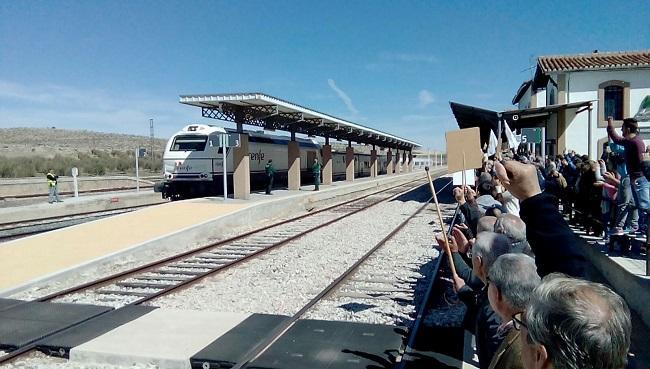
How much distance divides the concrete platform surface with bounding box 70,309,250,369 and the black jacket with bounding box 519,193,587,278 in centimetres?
365

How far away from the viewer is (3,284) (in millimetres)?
8211

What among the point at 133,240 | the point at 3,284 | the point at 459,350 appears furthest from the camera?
the point at 133,240

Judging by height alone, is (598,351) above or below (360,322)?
above

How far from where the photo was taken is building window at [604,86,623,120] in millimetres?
20922

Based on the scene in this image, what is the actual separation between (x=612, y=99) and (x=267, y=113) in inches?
596

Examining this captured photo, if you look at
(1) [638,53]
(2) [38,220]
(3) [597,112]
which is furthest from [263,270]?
(1) [638,53]

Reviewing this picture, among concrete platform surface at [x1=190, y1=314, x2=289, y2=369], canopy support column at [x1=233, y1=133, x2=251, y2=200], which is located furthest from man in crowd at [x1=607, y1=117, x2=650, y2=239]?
canopy support column at [x1=233, y1=133, x2=251, y2=200]

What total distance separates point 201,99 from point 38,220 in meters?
7.74

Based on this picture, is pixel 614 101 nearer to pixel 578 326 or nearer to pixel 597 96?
pixel 597 96

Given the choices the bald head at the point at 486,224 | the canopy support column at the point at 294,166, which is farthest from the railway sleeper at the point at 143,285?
the canopy support column at the point at 294,166

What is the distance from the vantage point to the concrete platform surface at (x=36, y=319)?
5.53m

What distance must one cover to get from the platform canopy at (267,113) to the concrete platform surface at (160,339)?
13708 mm

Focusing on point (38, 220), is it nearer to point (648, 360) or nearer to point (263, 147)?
point (263, 147)

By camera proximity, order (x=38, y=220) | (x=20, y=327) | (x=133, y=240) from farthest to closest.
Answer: (x=38, y=220)
(x=133, y=240)
(x=20, y=327)
